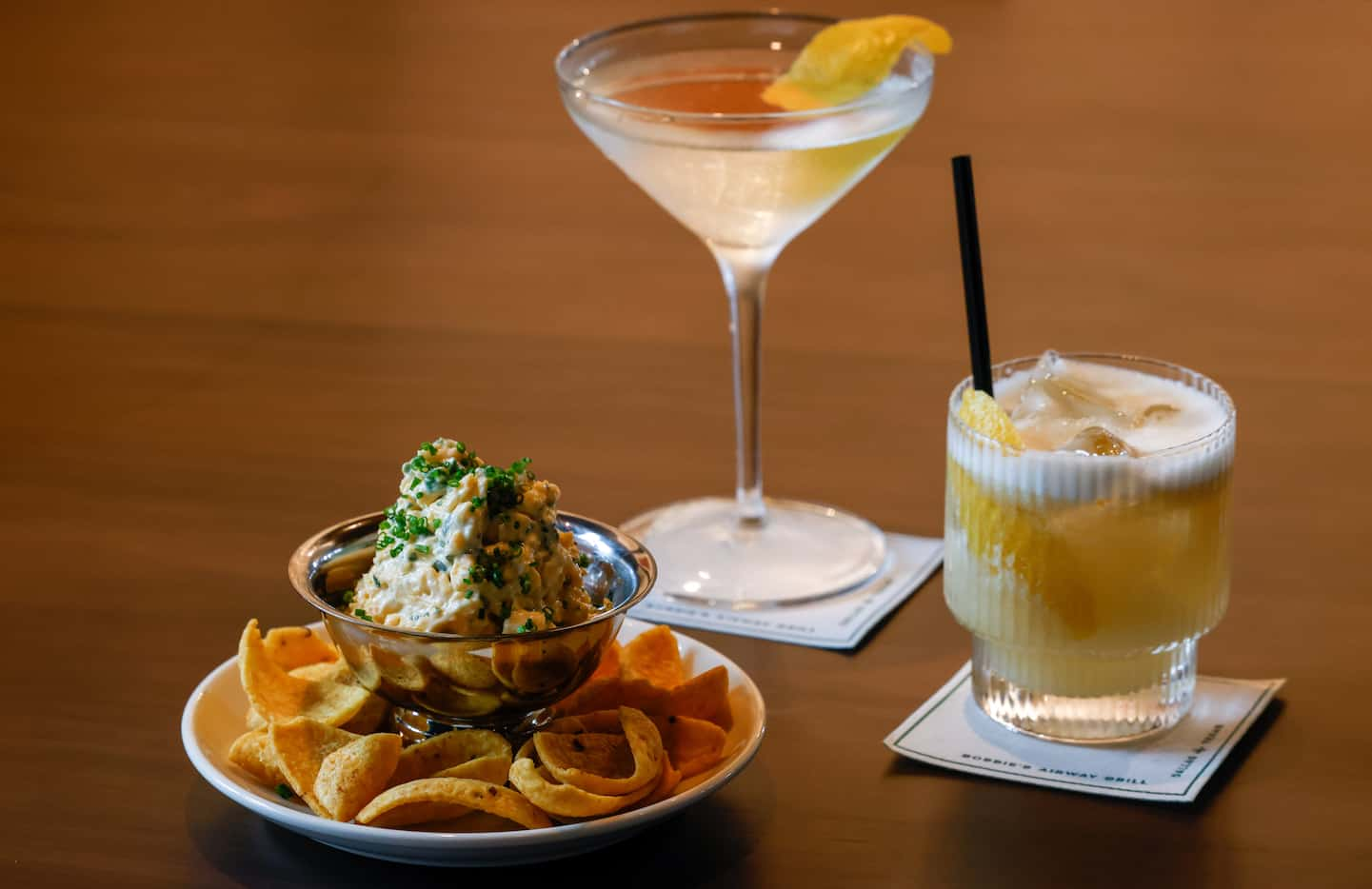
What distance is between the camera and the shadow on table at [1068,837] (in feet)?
3.17

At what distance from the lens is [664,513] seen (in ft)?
4.82

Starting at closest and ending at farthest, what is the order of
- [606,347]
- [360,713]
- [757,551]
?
[360,713], [757,551], [606,347]

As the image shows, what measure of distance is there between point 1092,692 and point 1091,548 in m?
0.10

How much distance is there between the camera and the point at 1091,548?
3.48 feet

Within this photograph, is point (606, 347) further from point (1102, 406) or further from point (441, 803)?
point (441, 803)

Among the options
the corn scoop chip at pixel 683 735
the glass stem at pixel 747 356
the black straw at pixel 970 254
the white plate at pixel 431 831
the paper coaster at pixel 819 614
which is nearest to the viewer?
the white plate at pixel 431 831

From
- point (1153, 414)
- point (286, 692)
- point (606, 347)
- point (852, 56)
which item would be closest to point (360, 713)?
point (286, 692)

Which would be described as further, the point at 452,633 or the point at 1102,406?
the point at 1102,406

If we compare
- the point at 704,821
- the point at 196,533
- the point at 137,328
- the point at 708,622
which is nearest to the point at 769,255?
the point at 708,622

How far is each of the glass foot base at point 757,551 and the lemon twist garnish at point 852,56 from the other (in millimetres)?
311

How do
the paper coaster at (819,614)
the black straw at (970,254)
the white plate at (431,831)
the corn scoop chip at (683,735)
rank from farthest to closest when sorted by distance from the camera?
the paper coaster at (819,614) < the black straw at (970,254) < the corn scoop chip at (683,735) < the white plate at (431,831)

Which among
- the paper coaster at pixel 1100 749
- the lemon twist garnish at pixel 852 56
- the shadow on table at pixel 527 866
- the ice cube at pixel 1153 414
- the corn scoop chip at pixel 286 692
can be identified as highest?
the lemon twist garnish at pixel 852 56

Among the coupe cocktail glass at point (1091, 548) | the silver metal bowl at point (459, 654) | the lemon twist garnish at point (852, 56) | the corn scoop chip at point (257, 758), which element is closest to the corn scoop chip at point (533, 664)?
the silver metal bowl at point (459, 654)

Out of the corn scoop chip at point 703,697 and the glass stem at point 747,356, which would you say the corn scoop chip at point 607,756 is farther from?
the glass stem at point 747,356
